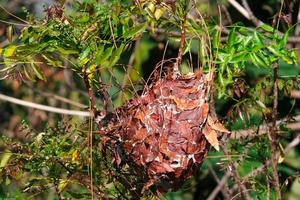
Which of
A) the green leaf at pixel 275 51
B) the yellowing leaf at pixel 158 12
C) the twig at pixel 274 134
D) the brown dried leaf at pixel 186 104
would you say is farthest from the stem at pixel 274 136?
the brown dried leaf at pixel 186 104

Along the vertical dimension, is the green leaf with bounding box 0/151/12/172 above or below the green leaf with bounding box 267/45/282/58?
below

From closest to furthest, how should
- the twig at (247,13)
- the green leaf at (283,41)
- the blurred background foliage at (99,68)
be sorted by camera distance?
the blurred background foliage at (99,68)
the green leaf at (283,41)
the twig at (247,13)

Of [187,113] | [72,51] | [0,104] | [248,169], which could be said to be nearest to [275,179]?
[187,113]

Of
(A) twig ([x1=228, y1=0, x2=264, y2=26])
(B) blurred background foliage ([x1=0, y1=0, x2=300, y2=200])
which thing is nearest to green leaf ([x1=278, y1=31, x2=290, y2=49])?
(B) blurred background foliage ([x1=0, y1=0, x2=300, y2=200])

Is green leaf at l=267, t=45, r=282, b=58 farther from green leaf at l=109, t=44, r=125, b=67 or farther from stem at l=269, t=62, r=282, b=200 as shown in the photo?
green leaf at l=109, t=44, r=125, b=67

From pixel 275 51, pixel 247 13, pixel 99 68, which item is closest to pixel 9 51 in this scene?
pixel 99 68

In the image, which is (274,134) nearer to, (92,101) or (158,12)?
(158,12)

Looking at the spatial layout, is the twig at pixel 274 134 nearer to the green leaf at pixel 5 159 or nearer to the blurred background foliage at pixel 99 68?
the blurred background foliage at pixel 99 68

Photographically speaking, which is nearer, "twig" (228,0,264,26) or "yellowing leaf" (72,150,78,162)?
"yellowing leaf" (72,150,78,162)
